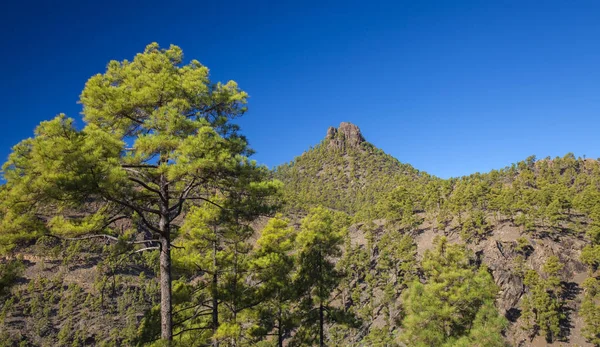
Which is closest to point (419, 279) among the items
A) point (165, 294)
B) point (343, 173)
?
point (165, 294)

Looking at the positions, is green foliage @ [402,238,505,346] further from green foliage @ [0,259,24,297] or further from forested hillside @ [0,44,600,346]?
green foliage @ [0,259,24,297]

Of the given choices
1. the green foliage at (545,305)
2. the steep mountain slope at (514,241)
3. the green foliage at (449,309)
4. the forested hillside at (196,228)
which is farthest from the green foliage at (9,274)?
the green foliage at (545,305)

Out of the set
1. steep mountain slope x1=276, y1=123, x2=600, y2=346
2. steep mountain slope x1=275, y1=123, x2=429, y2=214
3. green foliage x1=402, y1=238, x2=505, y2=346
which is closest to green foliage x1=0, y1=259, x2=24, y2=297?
green foliage x1=402, y1=238, x2=505, y2=346

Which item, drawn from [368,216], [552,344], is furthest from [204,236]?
[368,216]

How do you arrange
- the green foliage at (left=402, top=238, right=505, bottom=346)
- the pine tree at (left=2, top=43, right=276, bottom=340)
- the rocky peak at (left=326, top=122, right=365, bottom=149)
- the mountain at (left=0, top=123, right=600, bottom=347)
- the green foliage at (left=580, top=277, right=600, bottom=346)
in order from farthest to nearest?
the rocky peak at (left=326, top=122, right=365, bottom=149), the green foliage at (left=580, top=277, right=600, bottom=346), the green foliage at (left=402, top=238, right=505, bottom=346), the mountain at (left=0, top=123, right=600, bottom=347), the pine tree at (left=2, top=43, right=276, bottom=340)

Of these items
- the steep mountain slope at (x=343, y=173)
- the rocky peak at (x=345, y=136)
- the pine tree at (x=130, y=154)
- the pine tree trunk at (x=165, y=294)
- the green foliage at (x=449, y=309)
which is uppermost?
the rocky peak at (x=345, y=136)

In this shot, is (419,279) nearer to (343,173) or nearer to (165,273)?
(165,273)

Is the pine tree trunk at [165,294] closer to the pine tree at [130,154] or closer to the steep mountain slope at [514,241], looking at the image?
the pine tree at [130,154]

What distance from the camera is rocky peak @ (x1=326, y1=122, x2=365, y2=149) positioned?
19000 centimetres

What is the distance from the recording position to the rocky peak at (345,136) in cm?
19000

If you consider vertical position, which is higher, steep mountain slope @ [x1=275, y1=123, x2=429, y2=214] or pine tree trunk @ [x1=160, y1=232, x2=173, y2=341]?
steep mountain slope @ [x1=275, y1=123, x2=429, y2=214]

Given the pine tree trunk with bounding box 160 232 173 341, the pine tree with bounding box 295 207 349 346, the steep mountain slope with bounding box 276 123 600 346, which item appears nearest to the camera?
the pine tree trunk with bounding box 160 232 173 341

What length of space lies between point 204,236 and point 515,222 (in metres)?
63.7

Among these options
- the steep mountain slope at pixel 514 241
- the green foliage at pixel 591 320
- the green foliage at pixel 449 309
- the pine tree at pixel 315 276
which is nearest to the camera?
the green foliage at pixel 449 309
